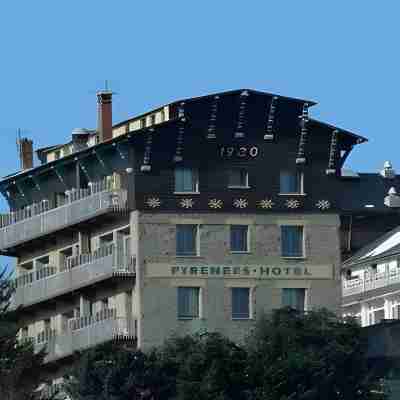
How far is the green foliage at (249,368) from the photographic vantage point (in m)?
114

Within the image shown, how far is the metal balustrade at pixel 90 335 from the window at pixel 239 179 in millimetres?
8263

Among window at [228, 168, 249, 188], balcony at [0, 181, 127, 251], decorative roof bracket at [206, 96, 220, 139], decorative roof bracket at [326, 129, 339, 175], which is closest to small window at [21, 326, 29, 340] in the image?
balcony at [0, 181, 127, 251]

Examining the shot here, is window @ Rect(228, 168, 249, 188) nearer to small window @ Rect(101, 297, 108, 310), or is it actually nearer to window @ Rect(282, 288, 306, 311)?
window @ Rect(282, 288, 306, 311)

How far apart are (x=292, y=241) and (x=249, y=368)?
13.4 m

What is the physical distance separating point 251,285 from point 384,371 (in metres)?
8.41

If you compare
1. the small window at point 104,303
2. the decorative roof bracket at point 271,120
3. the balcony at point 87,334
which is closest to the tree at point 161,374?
the balcony at point 87,334

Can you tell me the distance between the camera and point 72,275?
12900 cm

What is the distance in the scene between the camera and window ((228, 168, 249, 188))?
127 metres

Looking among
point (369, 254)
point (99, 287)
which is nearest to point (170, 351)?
point (99, 287)

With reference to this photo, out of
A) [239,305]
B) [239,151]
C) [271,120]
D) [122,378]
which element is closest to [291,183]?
[239,151]

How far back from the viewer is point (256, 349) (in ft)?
382

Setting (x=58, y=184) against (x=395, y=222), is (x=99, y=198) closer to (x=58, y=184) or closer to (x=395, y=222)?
(x=58, y=184)

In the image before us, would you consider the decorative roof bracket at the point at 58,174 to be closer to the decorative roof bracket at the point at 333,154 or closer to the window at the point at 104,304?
the window at the point at 104,304

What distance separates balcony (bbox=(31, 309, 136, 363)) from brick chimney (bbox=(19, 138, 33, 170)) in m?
13.5
